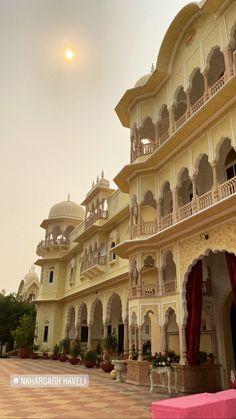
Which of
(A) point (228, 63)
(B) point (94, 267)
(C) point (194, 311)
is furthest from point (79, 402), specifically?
(B) point (94, 267)

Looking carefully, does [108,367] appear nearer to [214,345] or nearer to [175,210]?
[214,345]

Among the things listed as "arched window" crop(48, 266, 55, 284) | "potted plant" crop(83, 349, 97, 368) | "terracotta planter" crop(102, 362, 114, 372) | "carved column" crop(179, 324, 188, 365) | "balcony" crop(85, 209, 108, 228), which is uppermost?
"balcony" crop(85, 209, 108, 228)

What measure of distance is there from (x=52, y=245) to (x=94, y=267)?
30.0 feet

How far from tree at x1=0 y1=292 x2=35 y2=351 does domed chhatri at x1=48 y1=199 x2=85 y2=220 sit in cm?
963

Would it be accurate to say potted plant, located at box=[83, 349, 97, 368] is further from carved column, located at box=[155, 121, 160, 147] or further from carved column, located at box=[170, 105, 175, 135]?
carved column, located at box=[170, 105, 175, 135]

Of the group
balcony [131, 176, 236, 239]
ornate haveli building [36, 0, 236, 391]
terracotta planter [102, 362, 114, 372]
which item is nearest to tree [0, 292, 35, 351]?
terracotta planter [102, 362, 114, 372]

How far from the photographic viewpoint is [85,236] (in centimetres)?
2280

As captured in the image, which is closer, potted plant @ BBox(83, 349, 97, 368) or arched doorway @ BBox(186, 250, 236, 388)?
arched doorway @ BBox(186, 250, 236, 388)

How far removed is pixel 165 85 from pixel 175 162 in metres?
3.43

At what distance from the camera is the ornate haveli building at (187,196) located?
1007 cm

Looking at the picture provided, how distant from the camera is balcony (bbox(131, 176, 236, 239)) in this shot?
9.62 metres

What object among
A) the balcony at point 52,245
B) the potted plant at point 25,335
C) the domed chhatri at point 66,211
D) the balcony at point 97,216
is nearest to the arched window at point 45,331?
the potted plant at point 25,335

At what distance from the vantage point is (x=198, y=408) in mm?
5281

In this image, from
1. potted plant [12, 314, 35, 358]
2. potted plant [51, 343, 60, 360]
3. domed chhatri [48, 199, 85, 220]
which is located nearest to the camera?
potted plant [51, 343, 60, 360]
